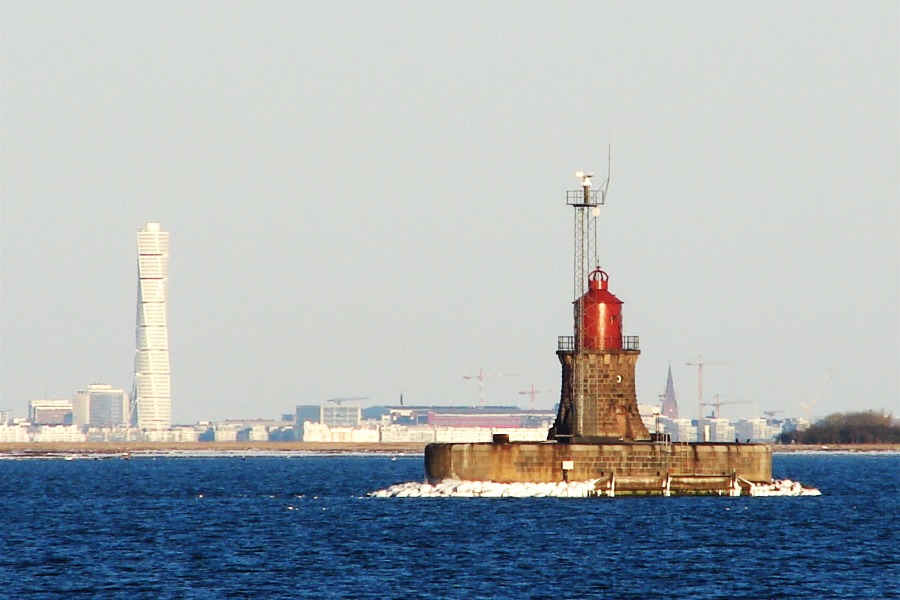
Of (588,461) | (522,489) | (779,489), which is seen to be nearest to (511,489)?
(522,489)

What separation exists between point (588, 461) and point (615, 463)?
4.72 feet

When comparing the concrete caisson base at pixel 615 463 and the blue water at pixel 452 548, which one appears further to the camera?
the concrete caisson base at pixel 615 463

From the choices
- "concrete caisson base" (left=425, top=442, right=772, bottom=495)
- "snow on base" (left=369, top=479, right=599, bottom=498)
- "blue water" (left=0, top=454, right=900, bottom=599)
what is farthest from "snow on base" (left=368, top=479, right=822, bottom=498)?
"blue water" (left=0, top=454, right=900, bottom=599)

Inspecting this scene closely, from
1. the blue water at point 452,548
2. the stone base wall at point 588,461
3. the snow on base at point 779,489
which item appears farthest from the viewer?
the snow on base at point 779,489

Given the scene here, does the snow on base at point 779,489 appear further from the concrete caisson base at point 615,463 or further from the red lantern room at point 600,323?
the red lantern room at point 600,323

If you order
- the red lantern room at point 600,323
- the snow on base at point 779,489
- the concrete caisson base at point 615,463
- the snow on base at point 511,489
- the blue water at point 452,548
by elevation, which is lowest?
the blue water at point 452,548

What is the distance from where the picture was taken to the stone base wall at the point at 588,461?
90188 millimetres

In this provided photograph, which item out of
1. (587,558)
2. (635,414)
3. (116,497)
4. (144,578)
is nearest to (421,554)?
(587,558)

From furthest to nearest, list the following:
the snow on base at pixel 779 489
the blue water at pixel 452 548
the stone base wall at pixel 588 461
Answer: the snow on base at pixel 779 489 < the stone base wall at pixel 588 461 < the blue water at pixel 452 548

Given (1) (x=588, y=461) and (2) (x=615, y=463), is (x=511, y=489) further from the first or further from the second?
(2) (x=615, y=463)

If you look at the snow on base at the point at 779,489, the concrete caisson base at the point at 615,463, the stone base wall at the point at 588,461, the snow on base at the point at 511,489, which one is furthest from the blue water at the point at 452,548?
the stone base wall at the point at 588,461

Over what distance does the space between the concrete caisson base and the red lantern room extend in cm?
547

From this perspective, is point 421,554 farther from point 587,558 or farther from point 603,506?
point 603,506

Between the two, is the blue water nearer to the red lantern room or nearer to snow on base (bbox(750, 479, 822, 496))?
snow on base (bbox(750, 479, 822, 496))
